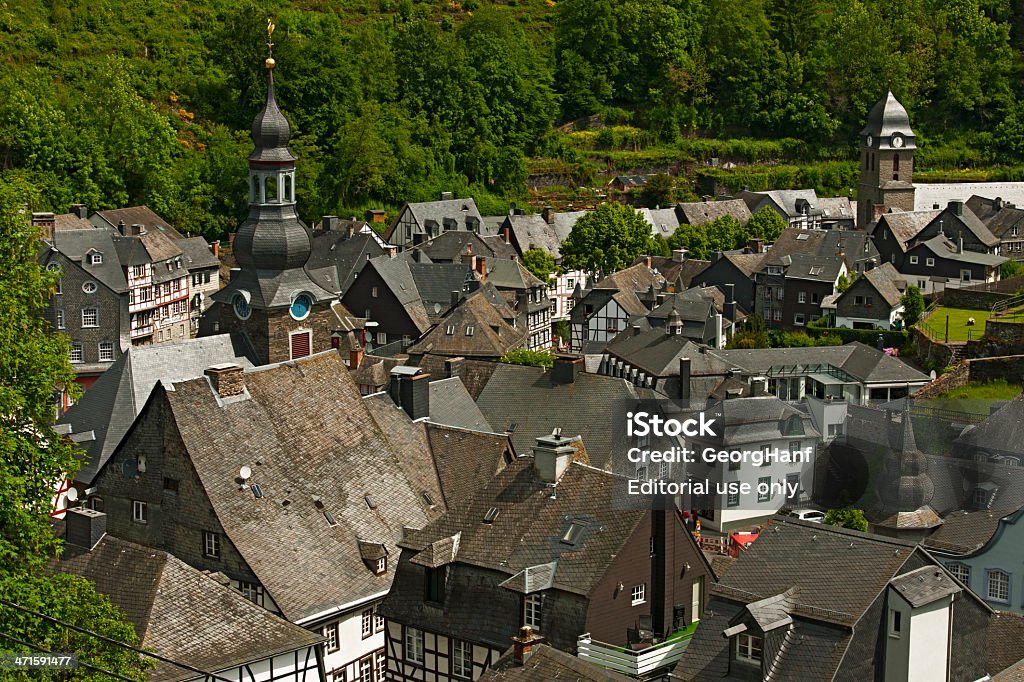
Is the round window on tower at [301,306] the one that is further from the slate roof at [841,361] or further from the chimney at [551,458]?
the chimney at [551,458]

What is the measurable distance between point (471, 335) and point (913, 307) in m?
20.1

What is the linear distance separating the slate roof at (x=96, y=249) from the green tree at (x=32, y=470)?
43.8 meters

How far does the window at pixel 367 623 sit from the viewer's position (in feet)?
111

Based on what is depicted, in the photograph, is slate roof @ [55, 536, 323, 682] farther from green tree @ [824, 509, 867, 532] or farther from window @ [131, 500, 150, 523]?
green tree @ [824, 509, 867, 532]

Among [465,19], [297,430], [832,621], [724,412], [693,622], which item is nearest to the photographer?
[832,621]

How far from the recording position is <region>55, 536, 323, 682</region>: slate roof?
2902 cm

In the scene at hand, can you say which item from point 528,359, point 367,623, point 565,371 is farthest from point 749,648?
point 528,359

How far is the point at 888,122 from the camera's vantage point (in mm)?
96812

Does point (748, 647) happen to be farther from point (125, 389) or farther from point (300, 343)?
point (300, 343)

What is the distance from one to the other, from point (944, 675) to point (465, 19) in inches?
3793

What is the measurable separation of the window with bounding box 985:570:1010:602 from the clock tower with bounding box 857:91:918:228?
6290cm

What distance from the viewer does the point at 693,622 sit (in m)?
29.9

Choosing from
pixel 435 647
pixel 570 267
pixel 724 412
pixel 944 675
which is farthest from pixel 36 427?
pixel 570 267

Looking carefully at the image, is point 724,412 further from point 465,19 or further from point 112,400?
point 465,19
